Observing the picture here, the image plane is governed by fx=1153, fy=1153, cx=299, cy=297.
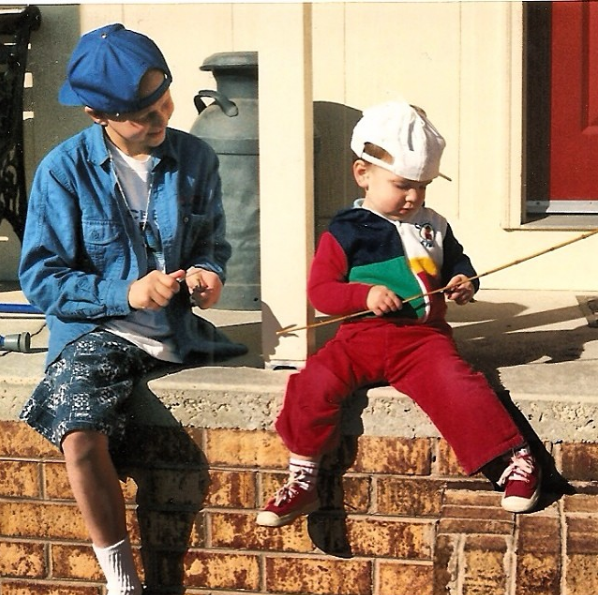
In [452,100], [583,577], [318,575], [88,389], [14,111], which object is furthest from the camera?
[14,111]

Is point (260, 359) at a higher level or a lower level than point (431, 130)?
lower

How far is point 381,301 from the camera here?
268 cm

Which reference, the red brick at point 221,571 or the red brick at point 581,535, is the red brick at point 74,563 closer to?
the red brick at point 221,571

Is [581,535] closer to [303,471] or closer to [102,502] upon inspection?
[303,471]

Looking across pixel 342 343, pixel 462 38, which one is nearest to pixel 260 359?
pixel 342 343

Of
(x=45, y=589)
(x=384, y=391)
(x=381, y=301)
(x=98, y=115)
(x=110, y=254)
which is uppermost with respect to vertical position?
(x=98, y=115)

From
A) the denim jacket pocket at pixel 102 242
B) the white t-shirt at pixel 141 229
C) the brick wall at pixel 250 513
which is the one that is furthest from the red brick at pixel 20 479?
the denim jacket pocket at pixel 102 242

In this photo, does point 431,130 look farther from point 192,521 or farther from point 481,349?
point 192,521

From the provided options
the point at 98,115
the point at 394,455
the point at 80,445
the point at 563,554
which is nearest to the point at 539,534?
the point at 563,554

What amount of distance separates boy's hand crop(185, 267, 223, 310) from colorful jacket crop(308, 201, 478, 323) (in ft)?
0.82

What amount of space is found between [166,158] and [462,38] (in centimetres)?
133

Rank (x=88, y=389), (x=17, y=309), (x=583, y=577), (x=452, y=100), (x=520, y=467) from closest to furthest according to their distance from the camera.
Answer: (x=583, y=577) → (x=520, y=467) → (x=88, y=389) → (x=17, y=309) → (x=452, y=100)

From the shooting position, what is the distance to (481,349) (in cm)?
312

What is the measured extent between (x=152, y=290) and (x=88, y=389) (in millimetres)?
283
